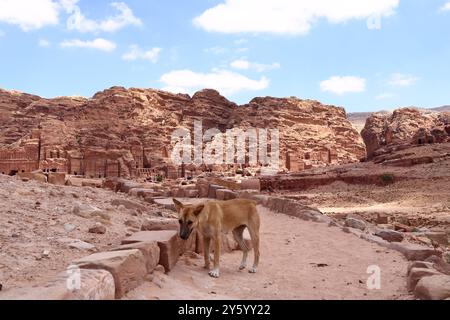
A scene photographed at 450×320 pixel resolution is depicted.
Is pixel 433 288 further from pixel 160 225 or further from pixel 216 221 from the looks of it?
pixel 160 225

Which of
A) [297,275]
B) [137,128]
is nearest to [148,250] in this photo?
[297,275]

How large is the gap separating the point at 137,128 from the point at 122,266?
6950 centimetres

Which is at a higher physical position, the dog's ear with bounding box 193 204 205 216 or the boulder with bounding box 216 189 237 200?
the dog's ear with bounding box 193 204 205 216

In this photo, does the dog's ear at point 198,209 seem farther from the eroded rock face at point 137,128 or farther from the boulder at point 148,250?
the eroded rock face at point 137,128

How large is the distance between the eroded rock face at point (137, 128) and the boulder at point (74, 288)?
57560mm

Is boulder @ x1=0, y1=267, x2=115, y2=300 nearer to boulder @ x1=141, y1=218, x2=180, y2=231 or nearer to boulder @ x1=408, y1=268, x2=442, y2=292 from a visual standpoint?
boulder @ x1=141, y1=218, x2=180, y2=231

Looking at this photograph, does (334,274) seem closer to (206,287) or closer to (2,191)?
(206,287)

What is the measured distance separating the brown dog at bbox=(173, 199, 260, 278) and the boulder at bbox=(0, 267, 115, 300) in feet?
6.08

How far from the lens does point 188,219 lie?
5836mm

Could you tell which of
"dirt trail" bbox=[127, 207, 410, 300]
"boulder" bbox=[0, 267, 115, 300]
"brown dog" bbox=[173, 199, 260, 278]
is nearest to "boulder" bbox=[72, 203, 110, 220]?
"dirt trail" bbox=[127, 207, 410, 300]

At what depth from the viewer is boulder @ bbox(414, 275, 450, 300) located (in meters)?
4.23

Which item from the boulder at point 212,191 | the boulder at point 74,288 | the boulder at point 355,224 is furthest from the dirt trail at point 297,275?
the boulder at point 212,191

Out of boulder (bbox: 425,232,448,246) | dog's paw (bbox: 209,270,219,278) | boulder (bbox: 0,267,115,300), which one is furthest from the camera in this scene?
boulder (bbox: 425,232,448,246)
